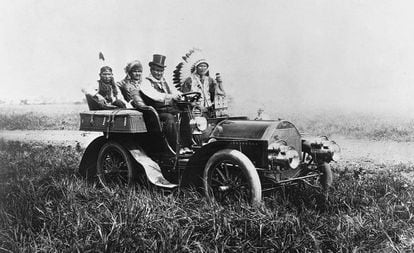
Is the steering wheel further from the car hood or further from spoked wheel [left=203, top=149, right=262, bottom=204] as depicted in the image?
spoked wheel [left=203, top=149, right=262, bottom=204]

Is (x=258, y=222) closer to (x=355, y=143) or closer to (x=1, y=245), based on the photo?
(x=1, y=245)

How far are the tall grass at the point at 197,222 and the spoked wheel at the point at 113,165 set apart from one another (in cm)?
64

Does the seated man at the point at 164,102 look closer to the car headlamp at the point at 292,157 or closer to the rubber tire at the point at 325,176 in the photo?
the car headlamp at the point at 292,157

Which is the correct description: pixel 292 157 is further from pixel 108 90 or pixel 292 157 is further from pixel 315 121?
pixel 315 121

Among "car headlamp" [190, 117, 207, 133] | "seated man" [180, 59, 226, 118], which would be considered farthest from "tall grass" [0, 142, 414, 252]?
"seated man" [180, 59, 226, 118]

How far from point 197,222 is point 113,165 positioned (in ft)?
7.53

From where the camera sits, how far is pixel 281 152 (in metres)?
4.42

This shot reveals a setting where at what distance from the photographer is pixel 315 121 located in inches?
463

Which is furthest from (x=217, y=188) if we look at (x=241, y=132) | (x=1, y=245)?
(x=1, y=245)

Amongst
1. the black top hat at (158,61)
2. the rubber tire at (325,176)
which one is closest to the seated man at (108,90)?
the black top hat at (158,61)

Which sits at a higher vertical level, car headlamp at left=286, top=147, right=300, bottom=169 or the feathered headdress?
the feathered headdress

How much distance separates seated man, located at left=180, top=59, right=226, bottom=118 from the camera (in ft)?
19.5

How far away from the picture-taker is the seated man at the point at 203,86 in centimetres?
593

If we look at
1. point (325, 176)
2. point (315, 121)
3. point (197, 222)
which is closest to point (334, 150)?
point (325, 176)
